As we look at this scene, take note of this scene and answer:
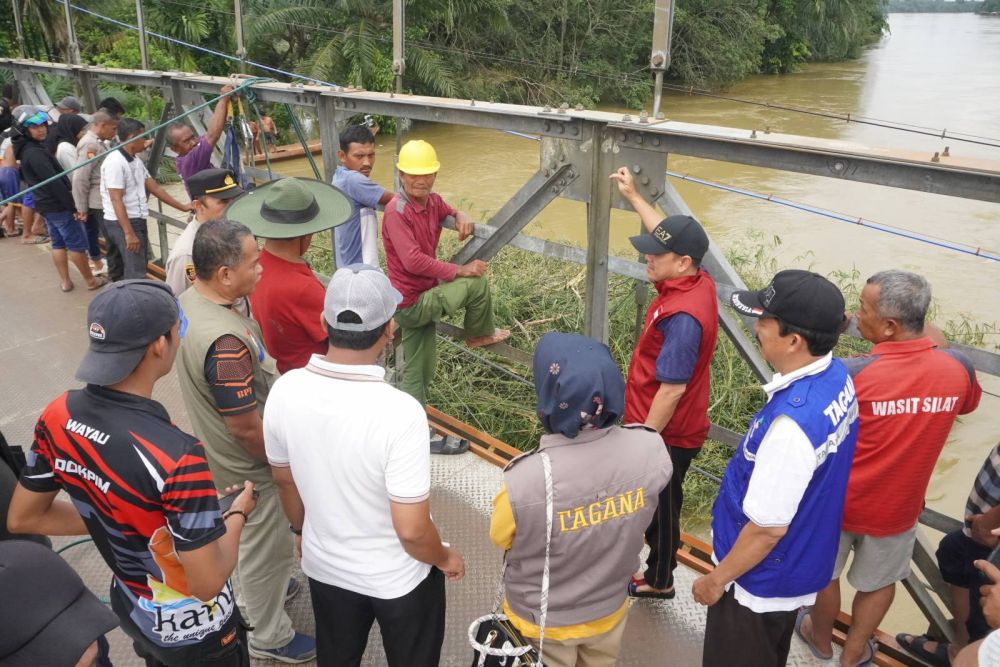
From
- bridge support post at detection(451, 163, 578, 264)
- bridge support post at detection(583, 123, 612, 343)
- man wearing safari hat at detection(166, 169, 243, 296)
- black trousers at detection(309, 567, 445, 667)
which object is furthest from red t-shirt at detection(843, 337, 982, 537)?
man wearing safari hat at detection(166, 169, 243, 296)

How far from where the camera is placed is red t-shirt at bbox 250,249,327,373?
2768 mm

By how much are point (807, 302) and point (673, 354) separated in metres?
0.70

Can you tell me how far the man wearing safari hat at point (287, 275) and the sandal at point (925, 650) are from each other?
8.52 ft

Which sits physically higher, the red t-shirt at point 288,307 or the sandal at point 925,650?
the red t-shirt at point 288,307

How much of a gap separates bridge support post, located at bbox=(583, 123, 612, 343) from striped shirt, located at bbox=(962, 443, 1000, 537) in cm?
151

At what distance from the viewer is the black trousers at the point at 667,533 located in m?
2.79

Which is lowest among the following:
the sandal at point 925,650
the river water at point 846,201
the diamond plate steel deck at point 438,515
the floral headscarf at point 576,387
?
the river water at point 846,201

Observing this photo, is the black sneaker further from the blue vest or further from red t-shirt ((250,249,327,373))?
the blue vest

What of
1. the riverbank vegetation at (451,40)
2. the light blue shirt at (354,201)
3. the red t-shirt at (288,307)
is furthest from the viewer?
the riverbank vegetation at (451,40)

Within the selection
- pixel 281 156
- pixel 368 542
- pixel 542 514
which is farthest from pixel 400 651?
pixel 281 156

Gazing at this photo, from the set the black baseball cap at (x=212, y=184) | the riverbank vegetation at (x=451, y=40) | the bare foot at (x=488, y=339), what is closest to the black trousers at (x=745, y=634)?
the bare foot at (x=488, y=339)

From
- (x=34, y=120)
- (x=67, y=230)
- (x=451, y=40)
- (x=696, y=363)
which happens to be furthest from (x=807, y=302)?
(x=451, y=40)

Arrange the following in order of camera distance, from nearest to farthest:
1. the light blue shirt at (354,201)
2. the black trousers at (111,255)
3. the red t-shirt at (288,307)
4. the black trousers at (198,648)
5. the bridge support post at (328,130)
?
the black trousers at (198,648)
the red t-shirt at (288,307)
the light blue shirt at (354,201)
the bridge support post at (328,130)
the black trousers at (111,255)

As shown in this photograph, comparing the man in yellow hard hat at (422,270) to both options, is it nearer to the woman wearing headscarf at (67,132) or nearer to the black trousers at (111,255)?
Result: the black trousers at (111,255)
